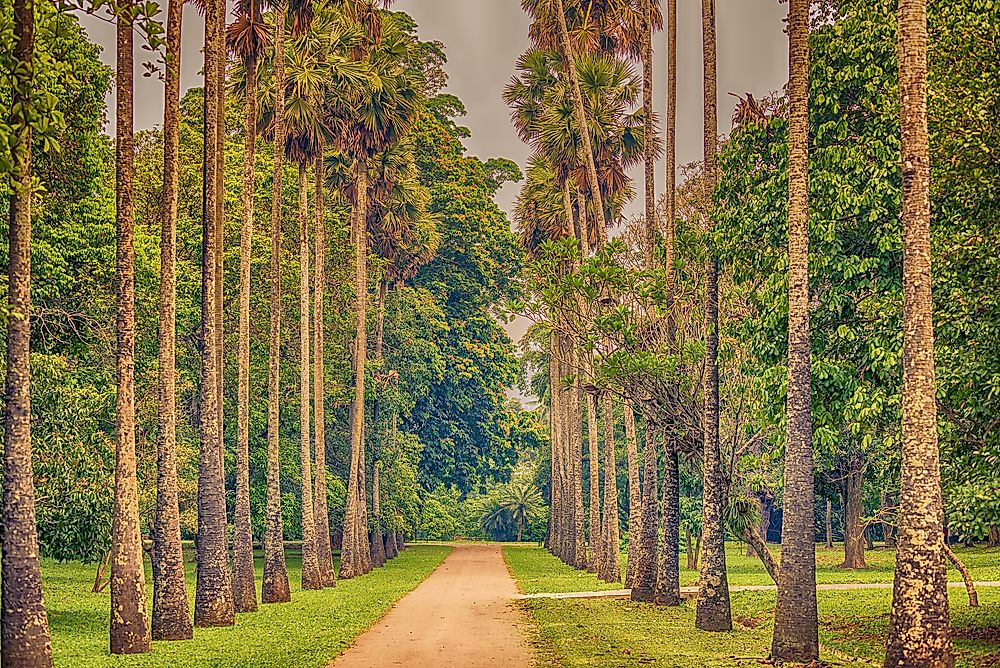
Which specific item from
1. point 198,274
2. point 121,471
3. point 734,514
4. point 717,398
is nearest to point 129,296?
point 121,471

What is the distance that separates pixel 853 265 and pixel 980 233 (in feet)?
6.50

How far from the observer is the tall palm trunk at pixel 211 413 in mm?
23094

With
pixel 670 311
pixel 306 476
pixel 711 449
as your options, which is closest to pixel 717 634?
pixel 711 449

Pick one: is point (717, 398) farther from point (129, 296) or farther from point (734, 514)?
point (129, 296)

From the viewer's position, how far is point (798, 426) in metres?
17.1

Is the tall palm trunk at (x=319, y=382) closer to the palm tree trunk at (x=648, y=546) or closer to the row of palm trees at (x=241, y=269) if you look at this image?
the row of palm trees at (x=241, y=269)

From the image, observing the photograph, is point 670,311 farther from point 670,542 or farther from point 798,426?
point 798,426

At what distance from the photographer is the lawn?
17578mm

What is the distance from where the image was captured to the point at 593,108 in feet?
117

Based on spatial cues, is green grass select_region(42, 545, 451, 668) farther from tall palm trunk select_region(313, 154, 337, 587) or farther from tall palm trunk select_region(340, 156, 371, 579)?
tall palm trunk select_region(340, 156, 371, 579)

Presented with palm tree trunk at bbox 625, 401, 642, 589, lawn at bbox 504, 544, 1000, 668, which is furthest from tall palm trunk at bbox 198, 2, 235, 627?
palm tree trunk at bbox 625, 401, 642, 589

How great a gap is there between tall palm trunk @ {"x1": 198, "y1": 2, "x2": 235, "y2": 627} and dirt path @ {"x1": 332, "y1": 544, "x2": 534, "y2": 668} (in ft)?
10.6

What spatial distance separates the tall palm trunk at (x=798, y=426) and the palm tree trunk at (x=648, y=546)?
10.1 metres

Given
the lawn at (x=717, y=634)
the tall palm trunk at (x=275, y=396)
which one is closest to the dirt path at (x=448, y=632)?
the lawn at (x=717, y=634)
